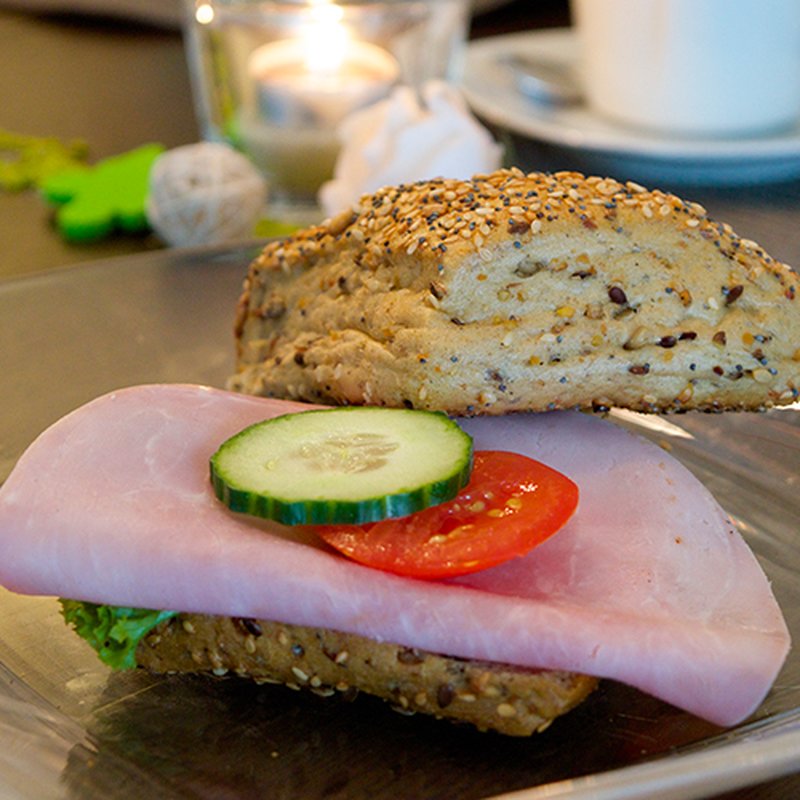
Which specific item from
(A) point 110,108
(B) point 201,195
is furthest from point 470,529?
(A) point 110,108

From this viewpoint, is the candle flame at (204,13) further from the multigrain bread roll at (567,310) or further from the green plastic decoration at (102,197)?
the multigrain bread roll at (567,310)

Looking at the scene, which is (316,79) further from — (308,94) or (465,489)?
(465,489)

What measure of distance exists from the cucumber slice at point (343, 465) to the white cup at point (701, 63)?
240 cm

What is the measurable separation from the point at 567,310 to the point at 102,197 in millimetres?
2398

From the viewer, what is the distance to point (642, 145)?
3531mm

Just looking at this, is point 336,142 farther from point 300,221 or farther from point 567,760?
point 567,760

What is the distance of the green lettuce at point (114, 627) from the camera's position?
5.02 ft

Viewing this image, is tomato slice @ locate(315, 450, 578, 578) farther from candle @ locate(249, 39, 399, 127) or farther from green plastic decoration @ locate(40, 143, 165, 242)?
candle @ locate(249, 39, 399, 127)

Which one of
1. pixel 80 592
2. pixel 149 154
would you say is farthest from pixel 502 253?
pixel 149 154

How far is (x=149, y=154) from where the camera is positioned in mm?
4043

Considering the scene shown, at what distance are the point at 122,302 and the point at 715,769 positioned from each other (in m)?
1.72

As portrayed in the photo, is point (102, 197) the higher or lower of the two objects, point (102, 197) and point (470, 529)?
the lower

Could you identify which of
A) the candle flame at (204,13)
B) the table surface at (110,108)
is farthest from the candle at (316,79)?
the table surface at (110,108)

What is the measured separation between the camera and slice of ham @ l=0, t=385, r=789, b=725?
1.38 m
